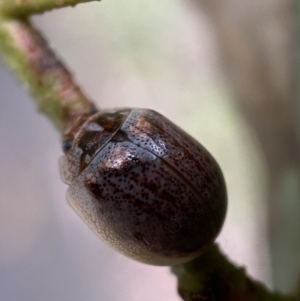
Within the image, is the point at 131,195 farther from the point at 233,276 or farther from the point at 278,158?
the point at 278,158

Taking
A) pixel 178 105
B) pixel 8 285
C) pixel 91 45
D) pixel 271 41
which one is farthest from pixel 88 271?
pixel 271 41

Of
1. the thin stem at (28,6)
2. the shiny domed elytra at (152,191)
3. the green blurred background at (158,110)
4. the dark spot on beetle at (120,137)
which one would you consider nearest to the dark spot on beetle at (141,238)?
the shiny domed elytra at (152,191)

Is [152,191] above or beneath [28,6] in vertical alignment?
beneath

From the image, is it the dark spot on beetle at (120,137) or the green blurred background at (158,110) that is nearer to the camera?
the dark spot on beetle at (120,137)

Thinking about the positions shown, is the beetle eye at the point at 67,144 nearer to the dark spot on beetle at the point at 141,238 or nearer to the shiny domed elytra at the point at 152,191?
the shiny domed elytra at the point at 152,191

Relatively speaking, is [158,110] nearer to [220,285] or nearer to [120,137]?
[120,137]

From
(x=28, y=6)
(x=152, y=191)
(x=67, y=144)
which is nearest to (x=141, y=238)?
(x=152, y=191)
